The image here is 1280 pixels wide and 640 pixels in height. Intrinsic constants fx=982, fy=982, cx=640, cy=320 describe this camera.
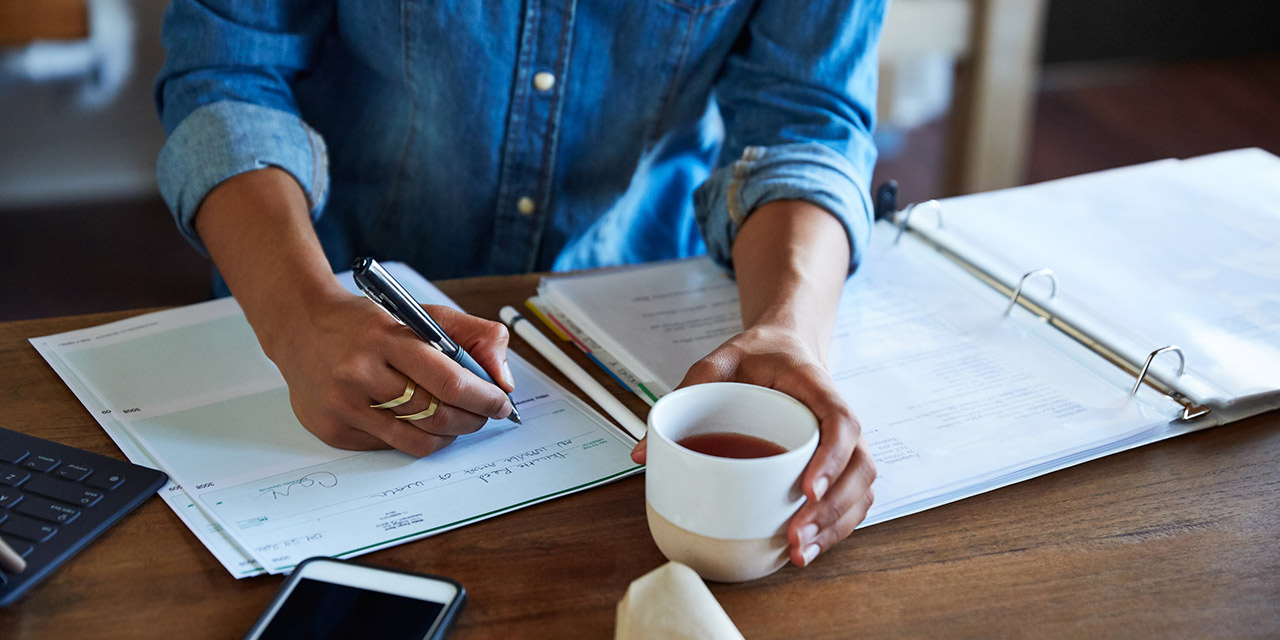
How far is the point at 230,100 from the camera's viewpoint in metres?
0.80

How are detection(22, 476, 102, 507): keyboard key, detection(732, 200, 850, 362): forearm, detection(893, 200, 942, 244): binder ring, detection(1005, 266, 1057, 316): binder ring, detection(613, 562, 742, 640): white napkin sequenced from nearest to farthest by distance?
detection(613, 562, 742, 640): white napkin
detection(22, 476, 102, 507): keyboard key
detection(732, 200, 850, 362): forearm
detection(1005, 266, 1057, 316): binder ring
detection(893, 200, 942, 244): binder ring

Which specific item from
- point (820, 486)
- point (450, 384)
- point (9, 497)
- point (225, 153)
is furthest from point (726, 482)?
point (225, 153)

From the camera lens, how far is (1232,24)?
3.80 metres

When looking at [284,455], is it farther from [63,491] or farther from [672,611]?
[672,611]

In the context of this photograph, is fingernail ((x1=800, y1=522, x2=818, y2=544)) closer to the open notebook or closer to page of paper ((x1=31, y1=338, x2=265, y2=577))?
the open notebook

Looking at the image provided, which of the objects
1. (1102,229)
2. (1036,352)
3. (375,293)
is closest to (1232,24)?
(1102,229)

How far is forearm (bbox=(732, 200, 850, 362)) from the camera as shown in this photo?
0.67 m

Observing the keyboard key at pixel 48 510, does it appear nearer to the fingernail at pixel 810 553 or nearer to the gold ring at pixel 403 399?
the gold ring at pixel 403 399

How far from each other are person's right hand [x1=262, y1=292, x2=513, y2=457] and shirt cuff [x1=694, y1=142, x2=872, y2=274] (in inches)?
11.0

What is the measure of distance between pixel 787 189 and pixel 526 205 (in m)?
0.31

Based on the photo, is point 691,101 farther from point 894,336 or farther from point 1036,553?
point 1036,553

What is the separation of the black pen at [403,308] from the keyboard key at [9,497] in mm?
218
